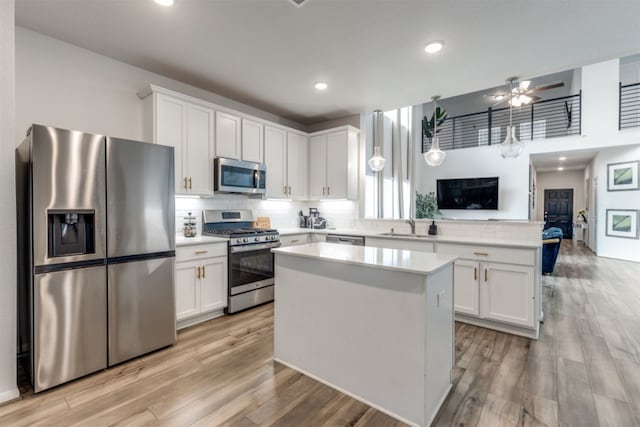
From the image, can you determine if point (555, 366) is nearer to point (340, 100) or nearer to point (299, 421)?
point (299, 421)

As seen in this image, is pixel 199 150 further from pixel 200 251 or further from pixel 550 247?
pixel 550 247

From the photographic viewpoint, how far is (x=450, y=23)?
2.42 metres

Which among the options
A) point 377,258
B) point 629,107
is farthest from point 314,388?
point 629,107

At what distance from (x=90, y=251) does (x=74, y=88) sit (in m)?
1.70

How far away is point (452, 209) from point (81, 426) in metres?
8.01

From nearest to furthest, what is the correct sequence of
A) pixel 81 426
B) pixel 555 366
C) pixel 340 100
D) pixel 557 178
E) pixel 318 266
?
pixel 81 426 < pixel 318 266 < pixel 555 366 < pixel 340 100 < pixel 557 178

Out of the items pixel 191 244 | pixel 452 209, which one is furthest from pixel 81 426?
pixel 452 209

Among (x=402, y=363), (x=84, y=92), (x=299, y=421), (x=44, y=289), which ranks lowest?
(x=299, y=421)

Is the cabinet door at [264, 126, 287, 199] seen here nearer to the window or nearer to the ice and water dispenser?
the window

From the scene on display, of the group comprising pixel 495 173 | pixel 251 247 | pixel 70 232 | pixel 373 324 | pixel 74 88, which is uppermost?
pixel 74 88

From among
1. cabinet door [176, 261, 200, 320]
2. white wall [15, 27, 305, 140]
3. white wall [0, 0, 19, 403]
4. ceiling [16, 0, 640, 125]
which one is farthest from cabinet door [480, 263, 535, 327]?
white wall [15, 27, 305, 140]

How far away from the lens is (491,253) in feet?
9.98

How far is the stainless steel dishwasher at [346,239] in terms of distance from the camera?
159 inches

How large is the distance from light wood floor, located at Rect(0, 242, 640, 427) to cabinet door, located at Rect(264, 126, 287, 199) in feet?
6.55
